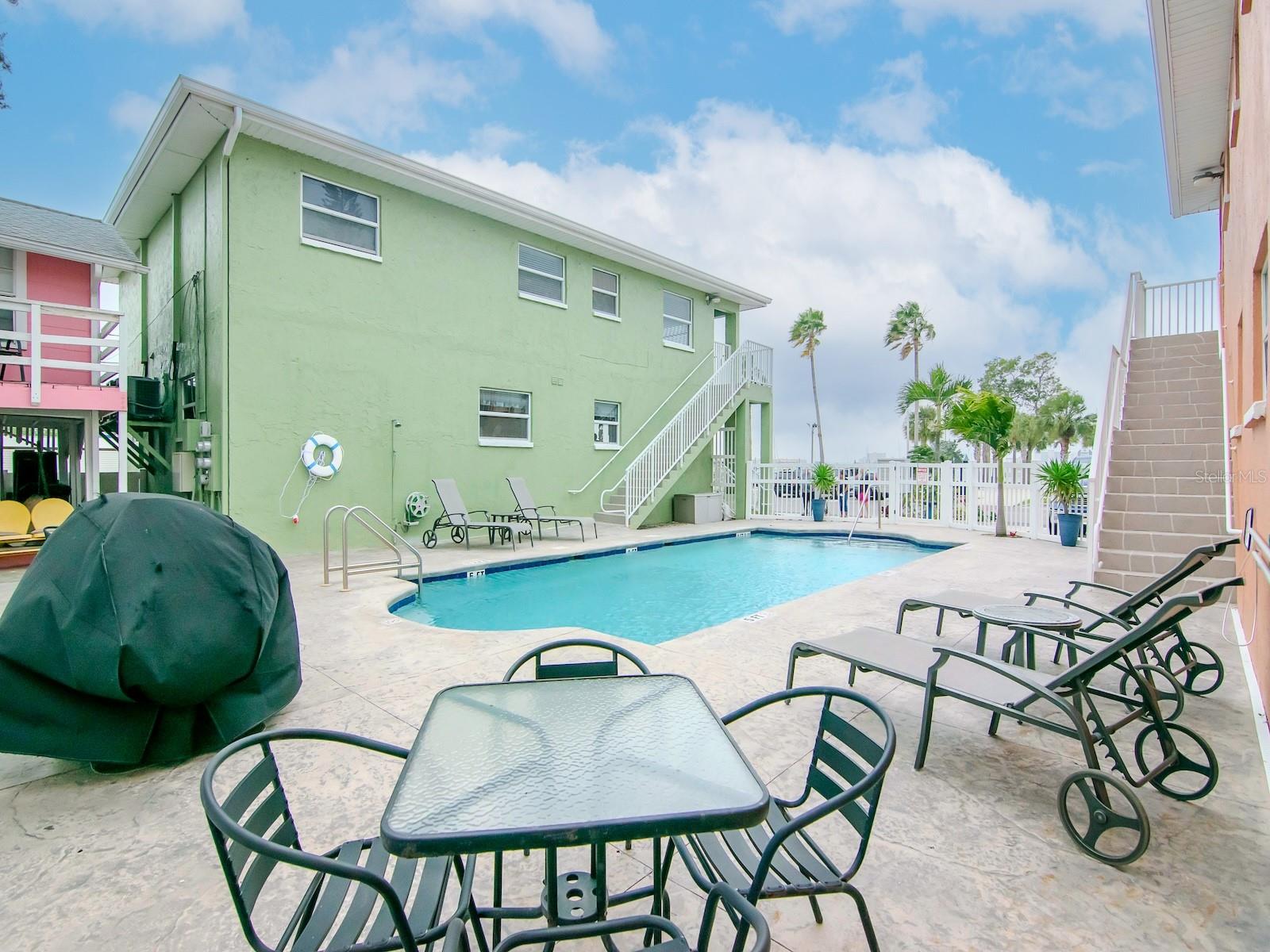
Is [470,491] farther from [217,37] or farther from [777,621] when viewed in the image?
[217,37]

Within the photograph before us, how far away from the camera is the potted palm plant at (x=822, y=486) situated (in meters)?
14.3

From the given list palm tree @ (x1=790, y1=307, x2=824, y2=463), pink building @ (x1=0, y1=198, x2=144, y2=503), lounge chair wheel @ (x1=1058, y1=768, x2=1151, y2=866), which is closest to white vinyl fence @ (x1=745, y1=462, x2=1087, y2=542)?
lounge chair wheel @ (x1=1058, y1=768, x2=1151, y2=866)

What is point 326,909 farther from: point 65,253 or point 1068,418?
point 1068,418

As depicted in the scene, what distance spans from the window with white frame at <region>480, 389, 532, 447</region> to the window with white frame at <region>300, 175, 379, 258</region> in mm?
3262

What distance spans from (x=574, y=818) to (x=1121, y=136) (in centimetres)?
1940

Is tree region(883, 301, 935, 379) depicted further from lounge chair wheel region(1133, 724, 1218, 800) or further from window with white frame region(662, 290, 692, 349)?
lounge chair wheel region(1133, 724, 1218, 800)

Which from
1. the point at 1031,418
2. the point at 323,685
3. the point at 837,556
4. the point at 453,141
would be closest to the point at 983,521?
the point at 837,556

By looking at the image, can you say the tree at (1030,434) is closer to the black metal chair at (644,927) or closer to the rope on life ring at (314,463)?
the rope on life ring at (314,463)

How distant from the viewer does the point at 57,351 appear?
9.98 meters

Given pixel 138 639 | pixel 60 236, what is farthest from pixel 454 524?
pixel 138 639

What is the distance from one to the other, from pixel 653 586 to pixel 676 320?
9.60 meters

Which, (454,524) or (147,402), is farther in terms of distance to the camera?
(454,524)

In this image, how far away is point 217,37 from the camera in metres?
10.9

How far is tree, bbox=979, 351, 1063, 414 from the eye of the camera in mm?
42812
